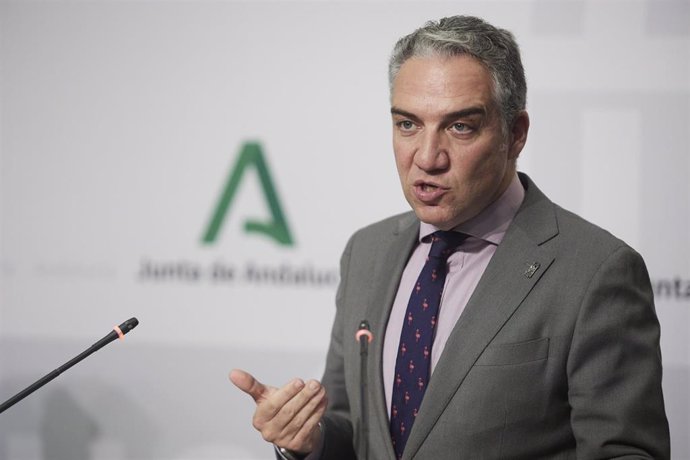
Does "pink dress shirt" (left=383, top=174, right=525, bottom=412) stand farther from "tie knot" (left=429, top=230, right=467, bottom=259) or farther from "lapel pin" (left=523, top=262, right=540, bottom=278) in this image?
"lapel pin" (left=523, top=262, right=540, bottom=278)

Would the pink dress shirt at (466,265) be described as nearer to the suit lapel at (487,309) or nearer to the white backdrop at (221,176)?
the suit lapel at (487,309)

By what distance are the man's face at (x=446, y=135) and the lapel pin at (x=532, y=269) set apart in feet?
0.63

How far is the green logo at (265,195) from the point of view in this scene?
3164mm

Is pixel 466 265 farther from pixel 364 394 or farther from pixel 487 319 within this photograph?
pixel 364 394

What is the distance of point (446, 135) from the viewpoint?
5.72ft

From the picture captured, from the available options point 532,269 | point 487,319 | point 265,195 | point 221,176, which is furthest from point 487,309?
point 221,176

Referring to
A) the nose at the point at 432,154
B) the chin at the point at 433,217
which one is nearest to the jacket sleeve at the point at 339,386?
the chin at the point at 433,217

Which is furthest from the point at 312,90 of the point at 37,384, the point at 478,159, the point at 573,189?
the point at 37,384

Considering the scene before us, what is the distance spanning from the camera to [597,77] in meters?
2.87

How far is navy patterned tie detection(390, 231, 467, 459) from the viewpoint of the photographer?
1.78 meters

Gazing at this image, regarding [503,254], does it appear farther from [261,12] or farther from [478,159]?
[261,12]

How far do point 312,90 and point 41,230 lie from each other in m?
1.35

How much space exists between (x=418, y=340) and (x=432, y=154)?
438mm

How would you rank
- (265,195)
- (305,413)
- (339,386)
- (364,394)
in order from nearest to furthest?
(305,413) < (364,394) < (339,386) < (265,195)
